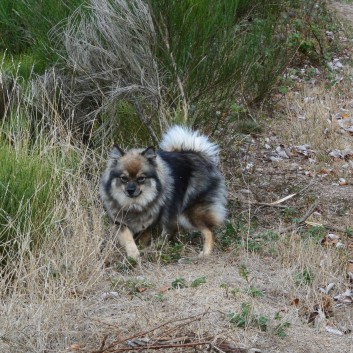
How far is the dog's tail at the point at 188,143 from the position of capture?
8016 millimetres

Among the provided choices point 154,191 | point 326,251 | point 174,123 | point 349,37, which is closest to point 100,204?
point 154,191

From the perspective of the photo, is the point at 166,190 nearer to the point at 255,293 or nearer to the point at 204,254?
the point at 204,254

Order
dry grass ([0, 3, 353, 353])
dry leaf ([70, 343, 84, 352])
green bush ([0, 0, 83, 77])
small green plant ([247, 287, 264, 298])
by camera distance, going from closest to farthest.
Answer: dry leaf ([70, 343, 84, 352])
dry grass ([0, 3, 353, 353])
small green plant ([247, 287, 264, 298])
green bush ([0, 0, 83, 77])

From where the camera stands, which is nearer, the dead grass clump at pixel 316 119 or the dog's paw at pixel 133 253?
the dog's paw at pixel 133 253

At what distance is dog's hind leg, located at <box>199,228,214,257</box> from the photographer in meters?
7.34

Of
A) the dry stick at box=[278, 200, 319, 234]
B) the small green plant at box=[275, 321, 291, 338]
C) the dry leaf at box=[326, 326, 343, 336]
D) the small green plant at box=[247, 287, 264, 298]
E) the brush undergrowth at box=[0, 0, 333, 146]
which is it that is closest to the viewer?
the small green plant at box=[275, 321, 291, 338]

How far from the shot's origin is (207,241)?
7.44 metres

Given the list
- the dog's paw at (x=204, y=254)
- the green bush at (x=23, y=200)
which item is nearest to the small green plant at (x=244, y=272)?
the dog's paw at (x=204, y=254)

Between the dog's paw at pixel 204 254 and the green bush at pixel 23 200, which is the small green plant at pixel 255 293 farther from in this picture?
the green bush at pixel 23 200

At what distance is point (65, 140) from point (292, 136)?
12.1ft

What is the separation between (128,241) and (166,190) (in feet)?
2.12

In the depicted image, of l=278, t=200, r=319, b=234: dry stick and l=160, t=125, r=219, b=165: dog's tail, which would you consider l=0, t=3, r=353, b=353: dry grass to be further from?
l=160, t=125, r=219, b=165: dog's tail

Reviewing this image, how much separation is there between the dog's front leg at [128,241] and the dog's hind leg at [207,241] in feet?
2.03

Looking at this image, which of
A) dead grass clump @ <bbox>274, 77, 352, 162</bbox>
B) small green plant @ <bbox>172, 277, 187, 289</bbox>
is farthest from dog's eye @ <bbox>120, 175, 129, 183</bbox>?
dead grass clump @ <bbox>274, 77, 352, 162</bbox>
